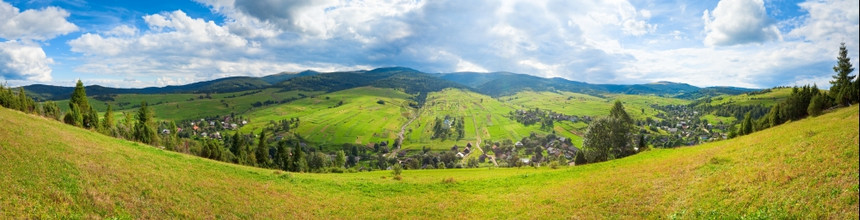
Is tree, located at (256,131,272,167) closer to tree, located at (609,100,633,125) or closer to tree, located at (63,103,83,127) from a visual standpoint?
tree, located at (63,103,83,127)

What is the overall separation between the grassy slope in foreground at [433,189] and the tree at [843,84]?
31.2m

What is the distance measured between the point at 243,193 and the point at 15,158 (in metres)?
13.1

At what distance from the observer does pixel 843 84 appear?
45812 mm

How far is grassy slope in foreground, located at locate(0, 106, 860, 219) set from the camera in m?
15.2

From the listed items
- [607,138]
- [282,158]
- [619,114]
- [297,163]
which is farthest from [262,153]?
[619,114]

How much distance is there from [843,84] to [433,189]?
60.4 metres

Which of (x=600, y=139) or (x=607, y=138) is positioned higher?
(x=607, y=138)

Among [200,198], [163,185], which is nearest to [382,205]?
[200,198]

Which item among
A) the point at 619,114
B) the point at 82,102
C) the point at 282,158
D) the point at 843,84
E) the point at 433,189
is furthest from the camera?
the point at 282,158

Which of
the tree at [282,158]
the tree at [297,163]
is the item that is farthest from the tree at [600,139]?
the tree at [282,158]

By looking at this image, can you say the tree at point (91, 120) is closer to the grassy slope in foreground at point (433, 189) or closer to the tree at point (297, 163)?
the tree at point (297, 163)

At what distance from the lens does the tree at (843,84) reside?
43.5 metres

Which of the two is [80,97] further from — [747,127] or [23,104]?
[747,127]

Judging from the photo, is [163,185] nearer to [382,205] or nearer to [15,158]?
[15,158]
